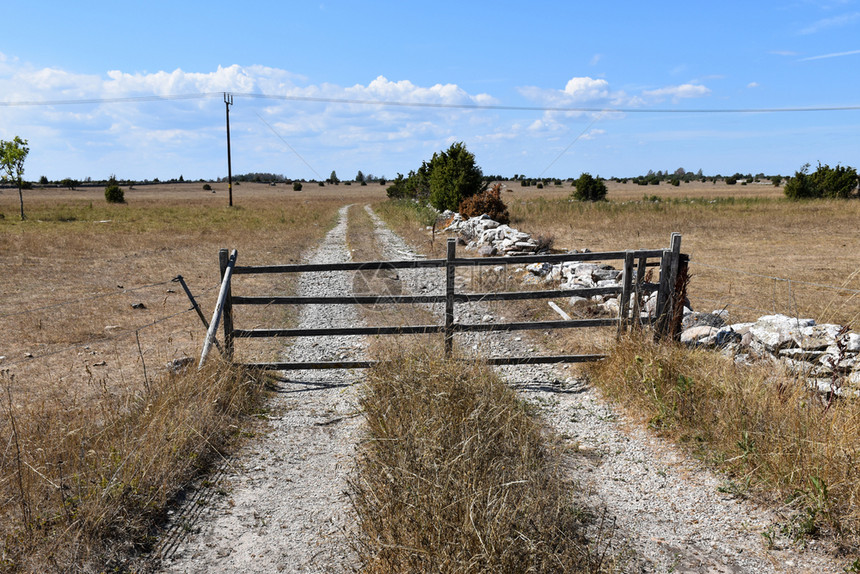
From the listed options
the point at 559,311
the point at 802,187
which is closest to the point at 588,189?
the point at 802,187

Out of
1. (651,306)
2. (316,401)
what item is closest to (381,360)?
(316,401)

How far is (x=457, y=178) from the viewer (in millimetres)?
29906

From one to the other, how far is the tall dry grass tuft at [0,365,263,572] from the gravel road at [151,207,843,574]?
28 centimetres

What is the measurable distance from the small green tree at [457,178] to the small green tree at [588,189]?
16834 mm

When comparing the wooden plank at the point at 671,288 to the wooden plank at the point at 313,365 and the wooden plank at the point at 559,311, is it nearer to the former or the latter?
the wooden plank at the point at 559,311

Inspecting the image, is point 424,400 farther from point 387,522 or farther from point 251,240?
point 251,240

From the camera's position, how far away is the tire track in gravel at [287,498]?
3.68m

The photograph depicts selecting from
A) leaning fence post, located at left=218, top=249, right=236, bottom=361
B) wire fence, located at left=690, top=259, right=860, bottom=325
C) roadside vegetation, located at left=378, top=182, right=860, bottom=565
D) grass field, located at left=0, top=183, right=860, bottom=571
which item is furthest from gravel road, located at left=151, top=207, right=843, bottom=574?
wire fence, located at left=690, top=259, right=860, bottom=325

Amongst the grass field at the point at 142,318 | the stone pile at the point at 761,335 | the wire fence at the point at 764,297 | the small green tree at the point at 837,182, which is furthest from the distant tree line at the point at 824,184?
the stone pile at the point at 761,335

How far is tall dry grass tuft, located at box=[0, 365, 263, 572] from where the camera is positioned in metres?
3.50

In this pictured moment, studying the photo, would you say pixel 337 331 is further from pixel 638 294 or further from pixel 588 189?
pixel 588 189

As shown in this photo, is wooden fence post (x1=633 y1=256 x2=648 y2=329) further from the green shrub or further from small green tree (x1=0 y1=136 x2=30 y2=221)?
small green tree (x1=0 y1=136 x2=30 y2=221)

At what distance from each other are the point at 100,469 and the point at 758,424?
526 cm

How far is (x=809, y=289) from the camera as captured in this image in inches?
521
